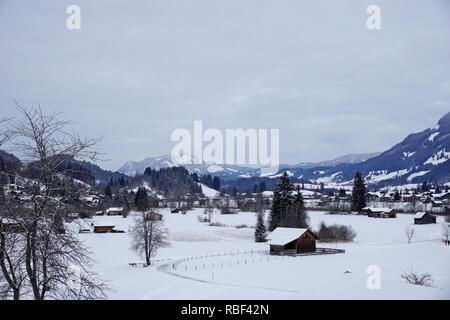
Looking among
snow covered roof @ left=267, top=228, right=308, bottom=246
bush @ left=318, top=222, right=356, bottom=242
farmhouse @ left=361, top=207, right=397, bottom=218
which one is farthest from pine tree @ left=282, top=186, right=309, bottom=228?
farmhouse @ left=361, top=207, right=397, bottom=218

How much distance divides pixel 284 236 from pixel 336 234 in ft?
49.1

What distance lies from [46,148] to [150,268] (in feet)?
99.9

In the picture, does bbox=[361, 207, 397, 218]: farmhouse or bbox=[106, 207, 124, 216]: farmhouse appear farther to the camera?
bbox=[106, 207, 124, 216]: farmhouse

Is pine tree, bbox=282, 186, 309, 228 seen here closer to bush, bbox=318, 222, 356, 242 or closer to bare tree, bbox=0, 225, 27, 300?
bush, bbox=318, 222, 356, 242

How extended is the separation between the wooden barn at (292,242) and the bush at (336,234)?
11895mm

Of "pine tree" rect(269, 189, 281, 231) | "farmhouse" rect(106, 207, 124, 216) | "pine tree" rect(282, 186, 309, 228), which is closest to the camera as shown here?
"pine tree" rect(282, 186, 309, 228)

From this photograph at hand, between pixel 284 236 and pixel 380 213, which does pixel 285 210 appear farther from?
pixel 380 213

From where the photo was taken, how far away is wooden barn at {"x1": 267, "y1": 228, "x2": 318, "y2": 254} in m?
47.8

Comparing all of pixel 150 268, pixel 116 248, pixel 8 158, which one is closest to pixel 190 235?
pixel 116 248

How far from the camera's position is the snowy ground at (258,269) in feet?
63.9

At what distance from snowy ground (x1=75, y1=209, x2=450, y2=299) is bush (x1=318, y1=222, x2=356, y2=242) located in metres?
1.97
